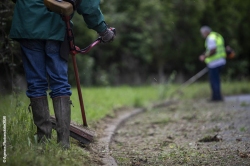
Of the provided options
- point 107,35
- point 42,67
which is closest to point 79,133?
point 42,67

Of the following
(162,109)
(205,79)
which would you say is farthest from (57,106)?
(205,79)

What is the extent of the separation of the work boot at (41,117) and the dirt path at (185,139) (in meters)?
0.81

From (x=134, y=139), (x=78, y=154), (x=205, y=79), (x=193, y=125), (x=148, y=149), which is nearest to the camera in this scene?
(x=78, y=154)

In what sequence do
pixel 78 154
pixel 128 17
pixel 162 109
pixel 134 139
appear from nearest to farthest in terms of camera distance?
pixel 78 154 → pixel 134 139 → pixel 162 109 → pixel 128 17

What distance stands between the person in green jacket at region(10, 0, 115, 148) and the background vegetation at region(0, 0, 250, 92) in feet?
33.6

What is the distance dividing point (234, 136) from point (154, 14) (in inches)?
487

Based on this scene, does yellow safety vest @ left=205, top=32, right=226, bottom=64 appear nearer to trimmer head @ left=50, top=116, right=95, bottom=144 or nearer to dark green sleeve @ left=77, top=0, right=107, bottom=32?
trimmer head @ left=50, top=116, right=95, bottom=144

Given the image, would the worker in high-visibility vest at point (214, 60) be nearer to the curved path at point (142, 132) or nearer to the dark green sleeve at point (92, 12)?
the curved path at point (142, 132)

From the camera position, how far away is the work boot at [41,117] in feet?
14.1

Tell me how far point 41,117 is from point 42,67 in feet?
1.58

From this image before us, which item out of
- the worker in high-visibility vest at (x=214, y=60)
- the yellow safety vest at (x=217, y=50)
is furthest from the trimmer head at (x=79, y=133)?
the yellow safety vest at (x=217, y=50)

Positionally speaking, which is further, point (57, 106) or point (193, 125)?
point (193, 125)

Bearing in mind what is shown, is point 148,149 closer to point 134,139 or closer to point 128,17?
point 134,139

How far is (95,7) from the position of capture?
169 inches
